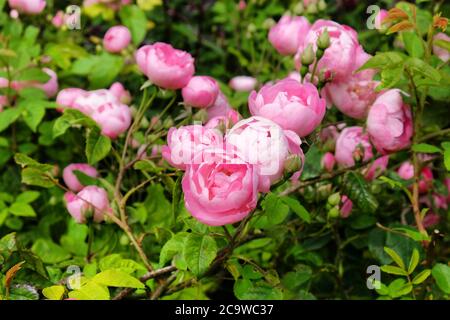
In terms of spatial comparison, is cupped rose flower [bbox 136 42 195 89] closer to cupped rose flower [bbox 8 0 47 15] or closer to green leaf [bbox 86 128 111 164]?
green leaf [bbox 86 128 111 164]

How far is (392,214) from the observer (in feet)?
3.99

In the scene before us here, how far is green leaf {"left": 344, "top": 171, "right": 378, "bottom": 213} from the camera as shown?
102 cm

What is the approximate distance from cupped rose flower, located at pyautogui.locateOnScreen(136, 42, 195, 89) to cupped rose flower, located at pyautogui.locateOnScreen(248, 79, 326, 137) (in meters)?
Answer: 0.23

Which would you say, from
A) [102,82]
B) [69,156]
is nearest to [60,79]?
[102,82]

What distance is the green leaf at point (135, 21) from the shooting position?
161 cm

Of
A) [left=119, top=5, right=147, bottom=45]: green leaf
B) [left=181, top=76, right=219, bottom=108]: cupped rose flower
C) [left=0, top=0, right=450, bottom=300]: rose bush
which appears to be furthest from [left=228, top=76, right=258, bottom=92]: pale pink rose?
[left=181, top=76, right=219, bottom=108]: cupped rose flower

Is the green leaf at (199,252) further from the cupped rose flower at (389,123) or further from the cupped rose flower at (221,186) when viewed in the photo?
the cupped rose flower at (389,123)

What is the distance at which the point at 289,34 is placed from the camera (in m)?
1.22

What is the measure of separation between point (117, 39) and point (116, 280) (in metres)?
0.77

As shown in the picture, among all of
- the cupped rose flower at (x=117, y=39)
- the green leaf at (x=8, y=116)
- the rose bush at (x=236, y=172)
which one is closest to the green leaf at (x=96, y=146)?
the rose bush at (x=236, y=172)

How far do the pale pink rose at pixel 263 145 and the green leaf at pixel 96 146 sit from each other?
35 cm

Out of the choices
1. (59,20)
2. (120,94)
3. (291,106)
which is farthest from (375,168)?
(59,20)

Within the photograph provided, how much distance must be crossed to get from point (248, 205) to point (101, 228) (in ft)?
1.63

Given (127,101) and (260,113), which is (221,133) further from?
(127,101)
